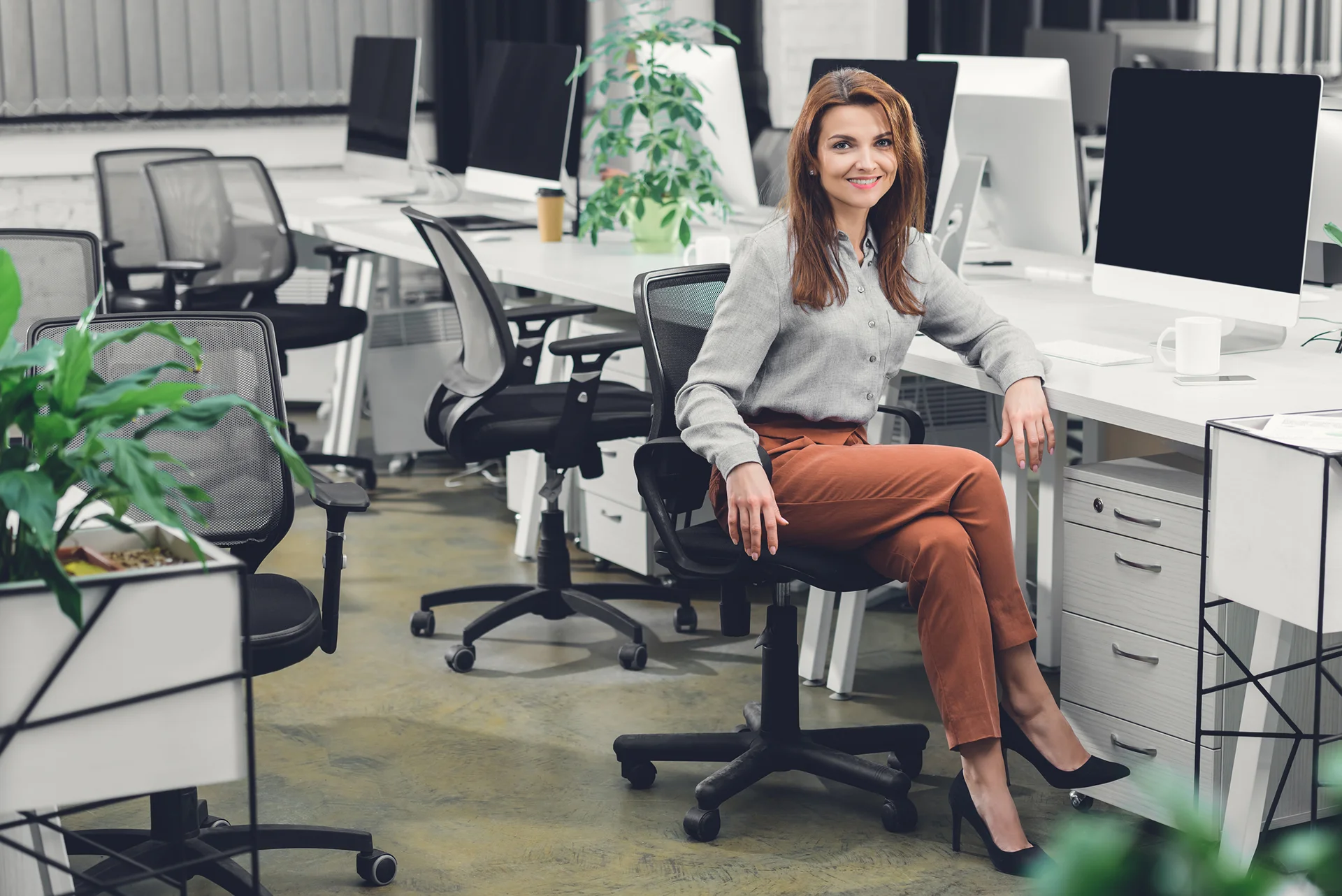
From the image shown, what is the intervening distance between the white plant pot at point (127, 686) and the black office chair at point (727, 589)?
3.33 ft

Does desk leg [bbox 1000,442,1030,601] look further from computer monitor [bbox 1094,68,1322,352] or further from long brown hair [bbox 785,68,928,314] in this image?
long brown hair [bbox 785,68,928,314]

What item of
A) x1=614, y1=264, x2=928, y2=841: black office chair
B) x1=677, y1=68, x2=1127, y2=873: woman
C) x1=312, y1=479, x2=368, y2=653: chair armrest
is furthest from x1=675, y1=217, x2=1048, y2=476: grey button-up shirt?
x1=312, y1=479, x2=368, y2=653: chair armrest

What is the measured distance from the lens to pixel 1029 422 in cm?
242

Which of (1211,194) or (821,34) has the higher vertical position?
(821,34)

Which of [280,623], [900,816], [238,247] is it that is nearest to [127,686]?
[280,623]

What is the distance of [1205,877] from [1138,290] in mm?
2546

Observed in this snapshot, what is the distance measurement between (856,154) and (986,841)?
1.04m

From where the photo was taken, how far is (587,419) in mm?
3209

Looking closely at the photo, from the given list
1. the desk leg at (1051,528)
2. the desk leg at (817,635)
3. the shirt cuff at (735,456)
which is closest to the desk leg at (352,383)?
the desk leg at (817,635)

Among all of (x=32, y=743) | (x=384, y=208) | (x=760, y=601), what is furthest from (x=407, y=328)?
(x=32, y=743)

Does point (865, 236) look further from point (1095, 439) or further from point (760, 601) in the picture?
point (760, 601)

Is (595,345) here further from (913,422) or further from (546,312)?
(913,422)

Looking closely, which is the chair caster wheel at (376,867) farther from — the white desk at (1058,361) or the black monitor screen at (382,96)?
the black monitor screen at (382,96)

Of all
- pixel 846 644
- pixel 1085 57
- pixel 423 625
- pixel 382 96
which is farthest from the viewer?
pixel 1085 57
